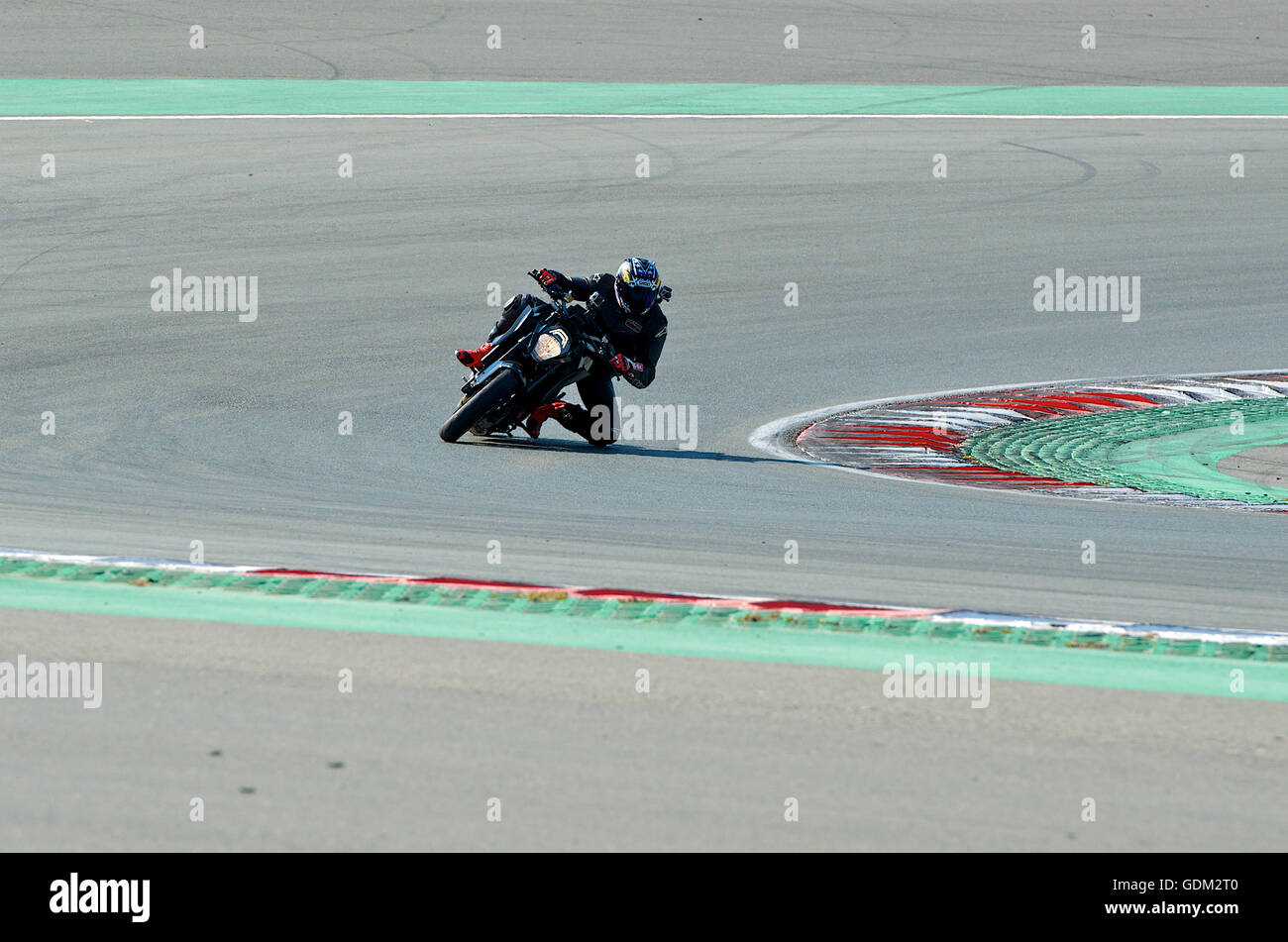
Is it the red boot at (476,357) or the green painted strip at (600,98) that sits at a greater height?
the green painted strip at (600,98)

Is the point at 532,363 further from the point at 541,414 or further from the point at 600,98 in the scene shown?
the point at 600,98

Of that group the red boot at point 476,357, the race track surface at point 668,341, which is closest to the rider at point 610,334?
the red boot at point 476,357

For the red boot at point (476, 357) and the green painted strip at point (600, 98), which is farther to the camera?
the green painted strip at point (600, 98)

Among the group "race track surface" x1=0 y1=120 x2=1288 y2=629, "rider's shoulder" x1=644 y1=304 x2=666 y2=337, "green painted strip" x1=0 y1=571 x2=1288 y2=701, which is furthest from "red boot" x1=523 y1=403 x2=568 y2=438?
"green painted strip" x1=0 y1=571 x2=1288 y2=701

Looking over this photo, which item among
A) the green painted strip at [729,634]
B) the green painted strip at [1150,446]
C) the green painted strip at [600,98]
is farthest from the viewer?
the green painted strip at [600,98]

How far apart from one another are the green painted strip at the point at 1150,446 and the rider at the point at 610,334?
7.79 feet

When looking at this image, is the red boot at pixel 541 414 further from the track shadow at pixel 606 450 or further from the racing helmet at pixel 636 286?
the racing helmet at pixel 636 286

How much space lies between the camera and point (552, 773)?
4641 mm

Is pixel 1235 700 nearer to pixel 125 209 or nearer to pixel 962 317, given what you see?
pixel 962 317

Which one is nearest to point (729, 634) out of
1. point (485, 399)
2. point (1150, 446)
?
point (485, 399)

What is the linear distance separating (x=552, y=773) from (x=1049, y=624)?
236 centimetres

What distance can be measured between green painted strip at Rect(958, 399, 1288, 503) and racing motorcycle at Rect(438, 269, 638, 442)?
2.73 meters

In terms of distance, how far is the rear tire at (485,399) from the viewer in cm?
1127
